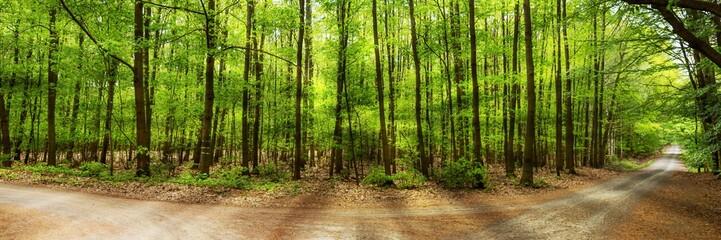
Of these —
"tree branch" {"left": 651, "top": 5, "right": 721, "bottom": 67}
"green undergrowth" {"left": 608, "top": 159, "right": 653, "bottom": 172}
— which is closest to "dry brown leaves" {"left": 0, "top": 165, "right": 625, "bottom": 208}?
"tree branch" {"left": 651, "top": 5, "right": 721, "bottom": 67}

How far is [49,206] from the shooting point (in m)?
8.59

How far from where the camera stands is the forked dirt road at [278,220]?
6910 mm

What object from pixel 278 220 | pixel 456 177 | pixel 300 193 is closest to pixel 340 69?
pixel 300 193

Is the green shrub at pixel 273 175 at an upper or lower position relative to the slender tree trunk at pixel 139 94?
lower

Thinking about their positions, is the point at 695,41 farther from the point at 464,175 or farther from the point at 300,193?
the point at 300,193

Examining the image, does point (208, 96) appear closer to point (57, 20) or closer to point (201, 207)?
point (201, 207)

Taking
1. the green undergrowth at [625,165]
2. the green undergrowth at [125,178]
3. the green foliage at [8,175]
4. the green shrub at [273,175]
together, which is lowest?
the green undergrowth at [625,165]

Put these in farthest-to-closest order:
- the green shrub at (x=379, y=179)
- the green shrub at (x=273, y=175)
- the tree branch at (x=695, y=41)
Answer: the green shrub at (x=273, y=175)
the green shrub at (x=379, y=179)
the tree branch at (x=695, y=41)

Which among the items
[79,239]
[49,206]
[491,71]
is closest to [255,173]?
[49,206]

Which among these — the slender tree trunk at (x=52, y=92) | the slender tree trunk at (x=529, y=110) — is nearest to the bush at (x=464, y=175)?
the slender tree trunk at (x=529, y=110)

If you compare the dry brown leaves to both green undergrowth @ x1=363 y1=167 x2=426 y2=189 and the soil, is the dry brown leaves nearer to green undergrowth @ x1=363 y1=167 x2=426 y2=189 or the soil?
green undergrowth @ x1=363 y1=167 x2=426 y2=189

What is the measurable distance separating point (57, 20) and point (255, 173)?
11847 millimetres

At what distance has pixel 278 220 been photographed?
8305mm

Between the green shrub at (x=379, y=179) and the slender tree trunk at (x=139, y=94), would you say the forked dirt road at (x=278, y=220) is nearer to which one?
the slender tree trunk at (x=139, y=94)
